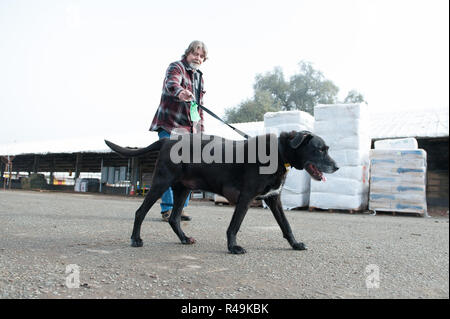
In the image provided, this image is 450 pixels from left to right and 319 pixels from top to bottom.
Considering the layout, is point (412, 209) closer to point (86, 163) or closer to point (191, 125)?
point (191, 125)

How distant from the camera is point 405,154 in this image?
8.26 m

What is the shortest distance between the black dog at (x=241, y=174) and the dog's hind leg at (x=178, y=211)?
17mm

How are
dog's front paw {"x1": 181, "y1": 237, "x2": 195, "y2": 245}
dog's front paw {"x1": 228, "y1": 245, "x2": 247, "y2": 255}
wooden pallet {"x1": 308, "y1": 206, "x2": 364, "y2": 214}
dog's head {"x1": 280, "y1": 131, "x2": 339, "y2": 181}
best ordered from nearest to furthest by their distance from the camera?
dog's front paw {"x1": 228, "y1": 245, "x2": 247, "y2": 255} → dog's head {"x1": 280, "y1": 131, "x2": 339, "y2": 181} → dog's front paw {"x1": 181, "y1": 237, "x2": 195, "y2": 245} → wooden pallet {"x1": 308, "y1": 206, "x2": 364, "y2": 214}

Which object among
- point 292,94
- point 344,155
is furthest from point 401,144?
point 292,94

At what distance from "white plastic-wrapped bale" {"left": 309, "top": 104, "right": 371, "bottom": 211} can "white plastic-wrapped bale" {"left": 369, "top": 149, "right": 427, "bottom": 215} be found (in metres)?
0.33

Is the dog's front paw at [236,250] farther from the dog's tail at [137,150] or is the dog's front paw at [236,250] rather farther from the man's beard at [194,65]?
the man's beard at [194,65]

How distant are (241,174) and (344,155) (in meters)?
6.24

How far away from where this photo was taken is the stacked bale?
8.04 m

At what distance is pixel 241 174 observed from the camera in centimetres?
282

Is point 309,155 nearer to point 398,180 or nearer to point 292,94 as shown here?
point 398,180

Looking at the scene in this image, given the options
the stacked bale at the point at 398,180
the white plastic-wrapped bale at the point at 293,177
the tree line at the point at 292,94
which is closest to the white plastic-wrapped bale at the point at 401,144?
the stacked bale at the point at 398,180

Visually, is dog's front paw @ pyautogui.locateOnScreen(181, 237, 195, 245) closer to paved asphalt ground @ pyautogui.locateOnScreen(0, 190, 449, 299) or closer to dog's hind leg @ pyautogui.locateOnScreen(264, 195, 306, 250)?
paved asphalt ground @ pyautogui.locateOnScreen(0, 190, 449, 299)

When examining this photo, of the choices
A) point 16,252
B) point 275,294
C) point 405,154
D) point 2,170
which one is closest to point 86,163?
point 2,170

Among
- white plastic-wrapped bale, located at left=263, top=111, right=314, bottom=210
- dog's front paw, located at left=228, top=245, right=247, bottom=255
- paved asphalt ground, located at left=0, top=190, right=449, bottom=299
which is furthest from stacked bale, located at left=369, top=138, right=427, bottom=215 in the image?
dog's front paw, located at left=228, top=245, right=247, bottom=255
